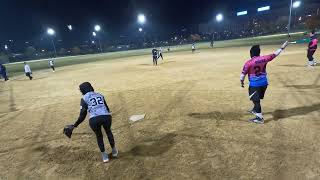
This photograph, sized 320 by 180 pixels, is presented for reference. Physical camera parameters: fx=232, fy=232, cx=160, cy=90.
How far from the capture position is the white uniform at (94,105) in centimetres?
554

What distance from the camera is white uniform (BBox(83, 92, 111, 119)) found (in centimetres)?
554

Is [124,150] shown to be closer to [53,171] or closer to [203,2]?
[53,171]

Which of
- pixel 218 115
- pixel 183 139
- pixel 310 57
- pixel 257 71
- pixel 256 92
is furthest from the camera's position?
pixel 310 57

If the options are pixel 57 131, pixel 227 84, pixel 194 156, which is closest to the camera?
pixel 194 156

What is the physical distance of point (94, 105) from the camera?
5.55 meters

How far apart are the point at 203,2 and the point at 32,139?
114 metres

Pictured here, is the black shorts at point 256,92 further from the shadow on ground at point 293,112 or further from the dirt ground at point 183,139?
the shadow on ground at point 293,112

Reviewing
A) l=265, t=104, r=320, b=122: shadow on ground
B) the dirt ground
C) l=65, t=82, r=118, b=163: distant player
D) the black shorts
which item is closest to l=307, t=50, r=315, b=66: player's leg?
the dirt ground

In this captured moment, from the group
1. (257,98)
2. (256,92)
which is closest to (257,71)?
(256,92)

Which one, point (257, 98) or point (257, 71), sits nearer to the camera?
point (257, 71)

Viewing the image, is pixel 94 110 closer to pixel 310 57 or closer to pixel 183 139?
pixel 183 139

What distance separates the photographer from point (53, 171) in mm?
5801

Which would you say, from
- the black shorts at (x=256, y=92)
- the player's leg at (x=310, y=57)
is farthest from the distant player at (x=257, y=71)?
the player's leg at (x=310, y=57)

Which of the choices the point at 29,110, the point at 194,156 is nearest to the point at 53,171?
the point at 194,156
